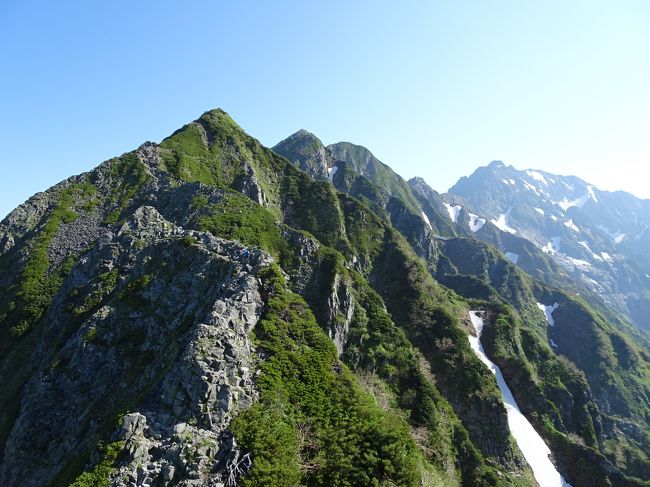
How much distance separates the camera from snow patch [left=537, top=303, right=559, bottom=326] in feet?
589

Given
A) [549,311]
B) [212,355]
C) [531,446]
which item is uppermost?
[549,311]

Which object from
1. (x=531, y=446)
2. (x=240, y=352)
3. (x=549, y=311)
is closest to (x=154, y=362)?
(x=240, y=352)

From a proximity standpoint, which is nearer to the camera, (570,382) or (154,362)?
(154,362)

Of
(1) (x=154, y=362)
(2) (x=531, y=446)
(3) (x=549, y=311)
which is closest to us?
(1) (x=154, y=362)

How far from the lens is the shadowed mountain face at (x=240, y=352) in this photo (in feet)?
87.1

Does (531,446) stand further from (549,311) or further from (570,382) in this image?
(549,311)

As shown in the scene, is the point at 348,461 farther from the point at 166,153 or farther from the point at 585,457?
the point at 166,153

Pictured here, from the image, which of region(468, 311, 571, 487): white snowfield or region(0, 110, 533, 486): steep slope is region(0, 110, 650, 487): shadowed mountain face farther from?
region(468, 311, 571, 487): white snowfield

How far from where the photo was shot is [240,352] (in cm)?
3148

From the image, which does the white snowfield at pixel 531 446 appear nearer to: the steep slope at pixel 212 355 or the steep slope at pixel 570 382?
the steep slope at pixel 570 382

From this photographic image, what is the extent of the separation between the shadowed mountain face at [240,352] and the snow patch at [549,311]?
60351 mm

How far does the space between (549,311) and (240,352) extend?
Answer: 195 metres

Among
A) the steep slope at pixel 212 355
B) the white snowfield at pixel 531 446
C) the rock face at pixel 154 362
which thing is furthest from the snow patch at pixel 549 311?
the rock face at pixel 154 362

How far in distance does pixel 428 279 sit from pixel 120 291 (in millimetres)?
70603
